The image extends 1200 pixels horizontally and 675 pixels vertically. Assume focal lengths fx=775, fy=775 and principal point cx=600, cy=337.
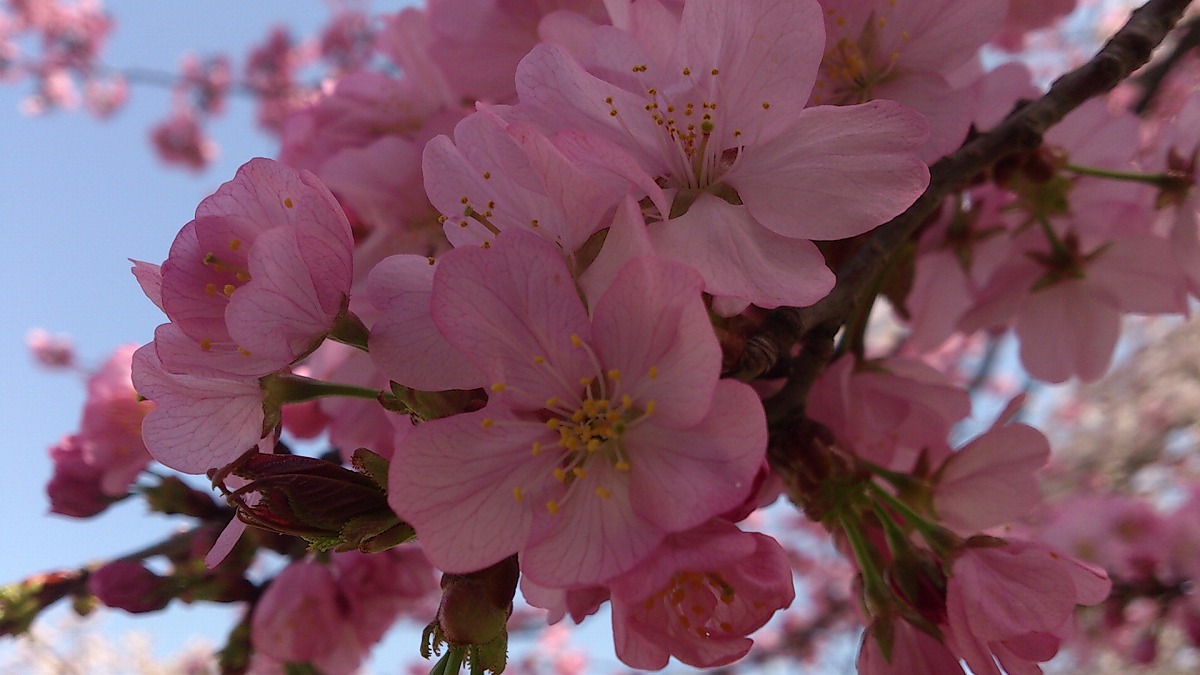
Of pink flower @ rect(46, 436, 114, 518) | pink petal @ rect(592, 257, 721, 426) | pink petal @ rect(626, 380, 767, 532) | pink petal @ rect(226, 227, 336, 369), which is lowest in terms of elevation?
pink flower @ rect(46, 436, 114, 518)

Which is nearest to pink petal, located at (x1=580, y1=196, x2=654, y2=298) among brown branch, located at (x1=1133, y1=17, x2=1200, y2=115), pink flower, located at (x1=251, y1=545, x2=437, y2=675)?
pink flower, located at (x1=251, y1=545, x2=437, y2=675)

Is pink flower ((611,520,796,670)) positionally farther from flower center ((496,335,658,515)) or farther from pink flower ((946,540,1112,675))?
pink flower ((946,540,1112,675))

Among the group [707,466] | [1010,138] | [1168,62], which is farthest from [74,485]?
[1168,62]

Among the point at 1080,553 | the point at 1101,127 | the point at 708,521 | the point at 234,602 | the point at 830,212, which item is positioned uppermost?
the point at 830,212

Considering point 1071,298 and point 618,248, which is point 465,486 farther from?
point 1071,298

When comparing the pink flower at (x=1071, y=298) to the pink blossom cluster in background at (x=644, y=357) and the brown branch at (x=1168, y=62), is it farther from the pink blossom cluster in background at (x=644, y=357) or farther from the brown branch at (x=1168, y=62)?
the brown branch at (x=1168, y=62)

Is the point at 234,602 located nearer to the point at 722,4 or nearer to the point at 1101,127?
the point at 722,4

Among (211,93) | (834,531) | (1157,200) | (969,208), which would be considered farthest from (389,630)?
(211,93)
